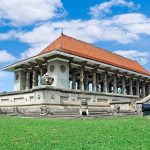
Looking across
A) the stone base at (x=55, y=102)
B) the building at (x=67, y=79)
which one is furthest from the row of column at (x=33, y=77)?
the stone base at (x=55, y=102)

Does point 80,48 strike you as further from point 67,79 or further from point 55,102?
point 55,102

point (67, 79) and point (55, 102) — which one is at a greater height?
point (67, 79)

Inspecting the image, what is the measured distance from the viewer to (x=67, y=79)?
32.7m

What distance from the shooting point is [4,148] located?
6184 millimetres

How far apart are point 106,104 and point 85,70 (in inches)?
226

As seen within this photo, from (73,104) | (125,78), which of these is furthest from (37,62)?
(125,78)

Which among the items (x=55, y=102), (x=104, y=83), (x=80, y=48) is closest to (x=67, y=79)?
(x=80, y=48)

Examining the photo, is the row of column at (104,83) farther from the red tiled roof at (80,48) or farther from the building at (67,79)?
the red tiled roof at (80,48)

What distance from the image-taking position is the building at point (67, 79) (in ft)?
85.5

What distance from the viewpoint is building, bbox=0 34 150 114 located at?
26.1 metres

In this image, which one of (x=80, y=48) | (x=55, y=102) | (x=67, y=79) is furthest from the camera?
(x=80, y=48)

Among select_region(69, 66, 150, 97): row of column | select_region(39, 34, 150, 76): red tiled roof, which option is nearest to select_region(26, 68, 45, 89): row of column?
select_region(39, 34, 150, 76): red tiled roof

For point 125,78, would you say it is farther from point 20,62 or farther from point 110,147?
point 110,147

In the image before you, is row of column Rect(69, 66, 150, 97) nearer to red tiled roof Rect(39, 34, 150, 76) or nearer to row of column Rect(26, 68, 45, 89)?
red tiled roof Rect(39, 34, 150, 76)
